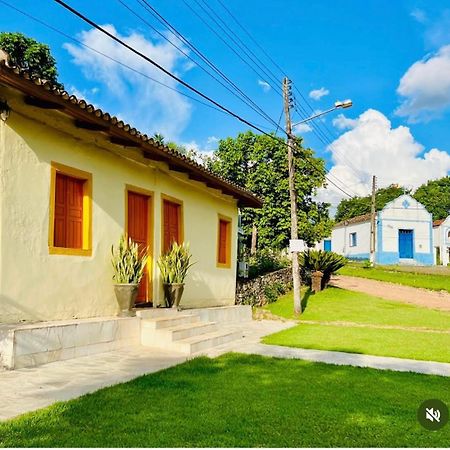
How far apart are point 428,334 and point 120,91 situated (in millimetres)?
9062

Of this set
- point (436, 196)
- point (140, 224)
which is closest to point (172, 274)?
point (140, 224)

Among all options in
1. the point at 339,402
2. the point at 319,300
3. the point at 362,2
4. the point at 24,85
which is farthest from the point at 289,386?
the point at 319,300

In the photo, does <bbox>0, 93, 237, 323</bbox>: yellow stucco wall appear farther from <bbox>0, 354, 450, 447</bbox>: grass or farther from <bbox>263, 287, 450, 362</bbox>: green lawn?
<bbox>263, 287, 450, 362</bbox>: green lawn

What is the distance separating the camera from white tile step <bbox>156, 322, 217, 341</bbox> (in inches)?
307

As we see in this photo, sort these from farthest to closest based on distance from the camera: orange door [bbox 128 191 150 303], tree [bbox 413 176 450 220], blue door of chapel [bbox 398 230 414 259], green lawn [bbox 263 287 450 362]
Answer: tree [bbox 413 176 450 220] < blue door of chapel [bbox 398 230 414 259] < orange door [bbox 128 191 150 303] < green lawn [bbox 263 287 450 362]

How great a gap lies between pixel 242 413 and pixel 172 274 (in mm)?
5468

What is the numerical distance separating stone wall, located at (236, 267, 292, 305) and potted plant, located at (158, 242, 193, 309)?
16.9 feet

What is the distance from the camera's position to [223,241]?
13.8 m

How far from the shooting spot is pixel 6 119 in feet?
21.0

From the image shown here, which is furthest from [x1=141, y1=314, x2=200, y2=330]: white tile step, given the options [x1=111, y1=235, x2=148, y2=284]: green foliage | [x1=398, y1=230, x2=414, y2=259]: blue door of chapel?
[x1=398, y1=230, x2=414, y2=259]: blue door of chapel

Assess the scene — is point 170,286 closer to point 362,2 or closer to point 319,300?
point 362,2

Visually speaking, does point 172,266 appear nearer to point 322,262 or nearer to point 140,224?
point 140,224

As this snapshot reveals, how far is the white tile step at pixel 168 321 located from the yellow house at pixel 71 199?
0.76 m

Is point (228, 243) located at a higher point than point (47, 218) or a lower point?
lower
